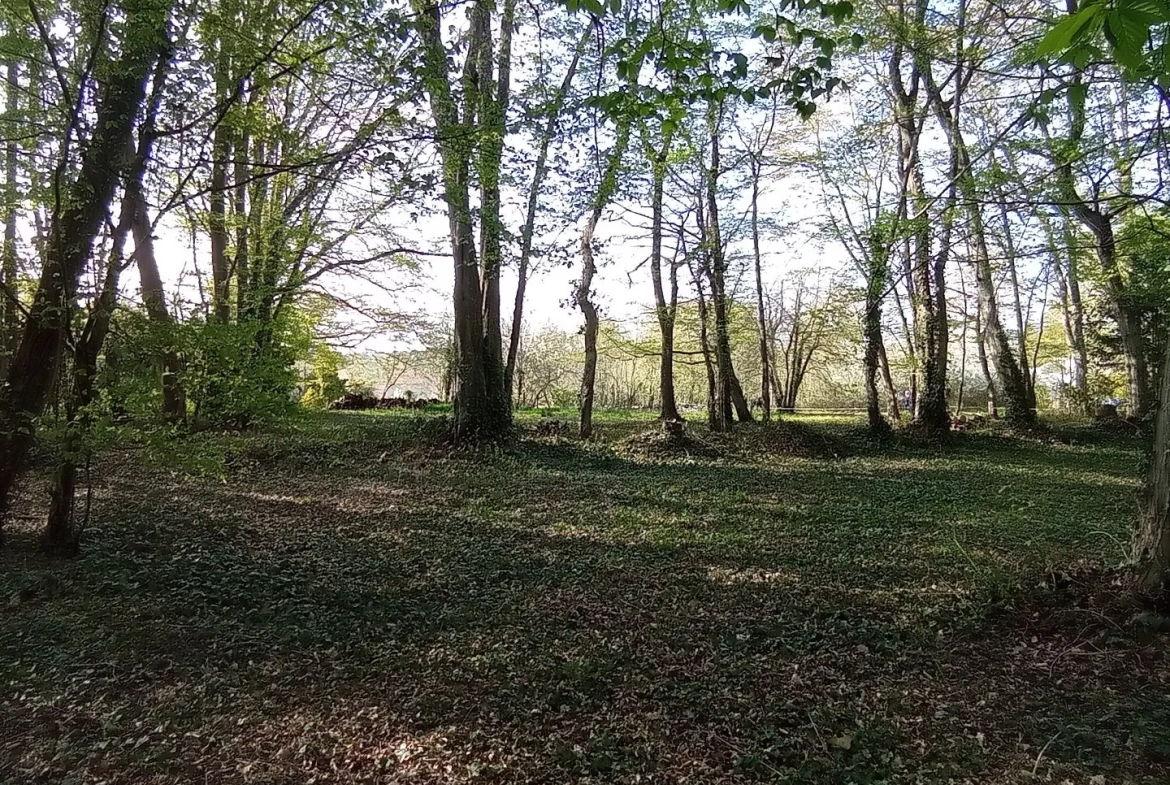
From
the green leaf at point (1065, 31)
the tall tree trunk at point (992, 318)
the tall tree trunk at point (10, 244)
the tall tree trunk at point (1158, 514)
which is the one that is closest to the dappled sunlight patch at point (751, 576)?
the tall tree trunk at point (1158, 514)

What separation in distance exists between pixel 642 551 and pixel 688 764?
286cm

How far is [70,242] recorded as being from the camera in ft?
12.9

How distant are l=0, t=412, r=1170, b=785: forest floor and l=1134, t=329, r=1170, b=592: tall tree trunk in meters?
0.21

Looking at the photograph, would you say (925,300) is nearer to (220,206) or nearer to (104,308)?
(220,206)

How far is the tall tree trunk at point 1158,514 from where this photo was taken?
3018 mm

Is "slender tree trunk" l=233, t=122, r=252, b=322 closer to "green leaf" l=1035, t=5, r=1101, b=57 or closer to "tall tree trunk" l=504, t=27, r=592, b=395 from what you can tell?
"tall tree trunk" l=504, t=27, r=592, b=395

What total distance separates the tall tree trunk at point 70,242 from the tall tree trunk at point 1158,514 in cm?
621

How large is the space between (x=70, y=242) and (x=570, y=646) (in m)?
4.23

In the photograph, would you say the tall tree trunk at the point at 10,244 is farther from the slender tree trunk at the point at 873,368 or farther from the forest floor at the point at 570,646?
the slender tree trunk at the point at 873,368

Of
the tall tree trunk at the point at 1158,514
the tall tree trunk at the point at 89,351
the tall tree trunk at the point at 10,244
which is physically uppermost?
the tall tree trunk at the point at 10,244

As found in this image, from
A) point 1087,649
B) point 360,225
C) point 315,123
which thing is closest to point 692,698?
point 1087,649

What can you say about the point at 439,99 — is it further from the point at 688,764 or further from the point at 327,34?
the point at 688,764

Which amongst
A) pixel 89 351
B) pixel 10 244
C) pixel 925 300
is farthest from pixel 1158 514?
pixel 925 300

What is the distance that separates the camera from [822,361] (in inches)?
1009
